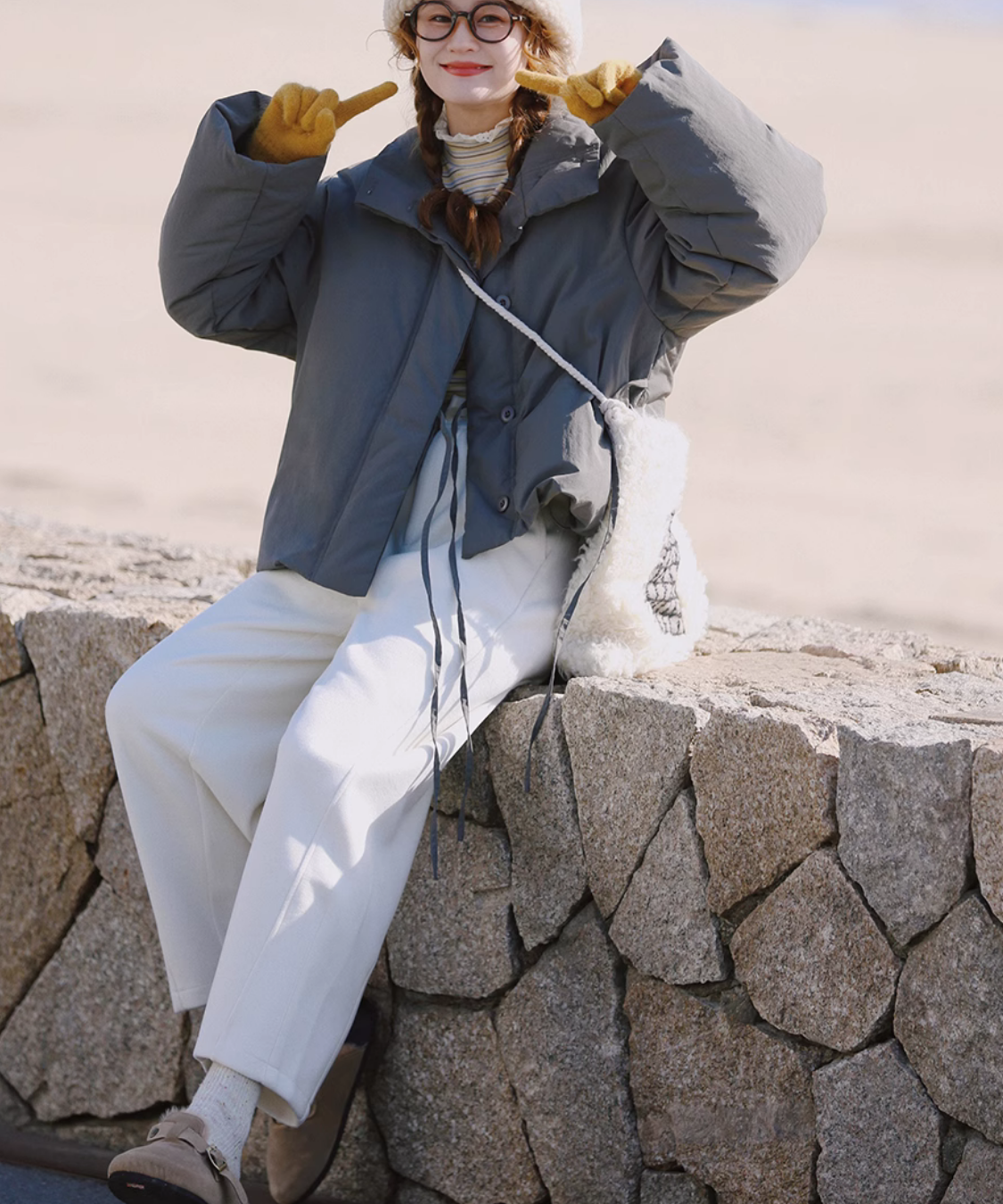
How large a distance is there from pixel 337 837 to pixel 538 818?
0.37 metres

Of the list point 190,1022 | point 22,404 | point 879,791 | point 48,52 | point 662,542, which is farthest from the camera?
point 48,52

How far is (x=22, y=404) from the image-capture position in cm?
1214

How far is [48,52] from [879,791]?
89.1ft

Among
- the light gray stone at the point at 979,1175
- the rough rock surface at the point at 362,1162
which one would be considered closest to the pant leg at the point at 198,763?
the rough rock surface at the point at 362,1162

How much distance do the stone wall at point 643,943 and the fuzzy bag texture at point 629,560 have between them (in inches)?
2.9

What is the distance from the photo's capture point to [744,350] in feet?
45.1

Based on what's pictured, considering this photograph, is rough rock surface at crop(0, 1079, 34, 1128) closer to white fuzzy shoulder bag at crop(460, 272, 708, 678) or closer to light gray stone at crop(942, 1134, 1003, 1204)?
white fuzzy shoulder bag at crop(460, 272, 708, 678)

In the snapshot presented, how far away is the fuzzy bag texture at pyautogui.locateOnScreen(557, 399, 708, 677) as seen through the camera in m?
2.45

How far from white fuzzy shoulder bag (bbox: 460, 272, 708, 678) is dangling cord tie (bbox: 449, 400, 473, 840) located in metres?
0.17

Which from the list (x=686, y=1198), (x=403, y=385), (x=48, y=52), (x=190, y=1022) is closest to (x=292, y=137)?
(x=403, y=385)

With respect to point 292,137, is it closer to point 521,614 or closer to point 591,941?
point 521,614

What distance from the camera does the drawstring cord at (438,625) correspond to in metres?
2.31

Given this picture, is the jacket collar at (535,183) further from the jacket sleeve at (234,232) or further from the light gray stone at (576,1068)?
the light gray stone at (576,1068)

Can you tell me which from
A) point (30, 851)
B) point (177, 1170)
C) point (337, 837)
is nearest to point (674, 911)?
point (337, 837)
